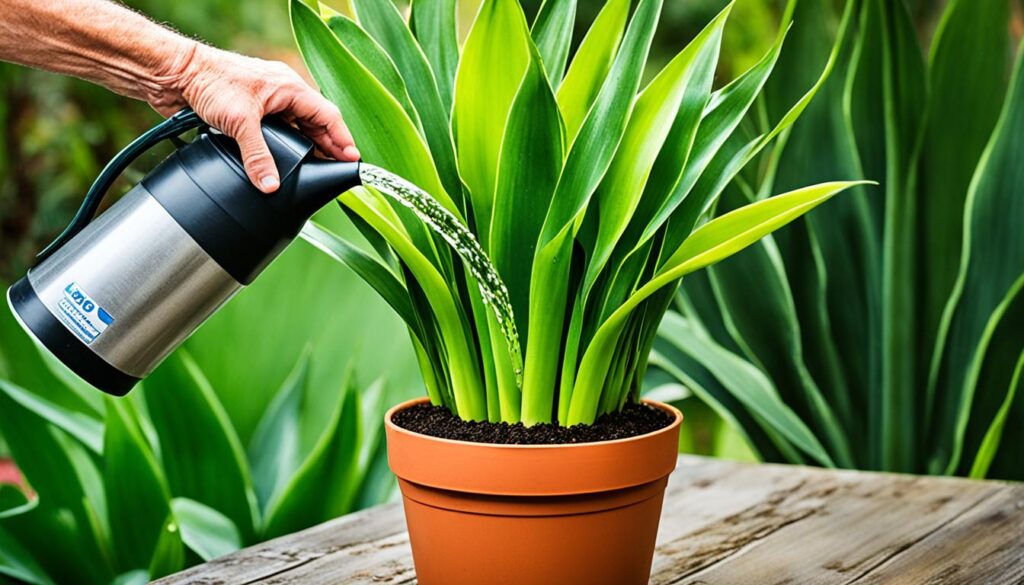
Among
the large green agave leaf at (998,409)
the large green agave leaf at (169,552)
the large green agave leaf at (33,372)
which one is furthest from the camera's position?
the large green agave leaf at (33,372)

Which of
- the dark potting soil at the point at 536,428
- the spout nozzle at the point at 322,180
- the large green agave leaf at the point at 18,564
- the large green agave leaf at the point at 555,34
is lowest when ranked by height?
the large green agave leaf at the point at 18,564

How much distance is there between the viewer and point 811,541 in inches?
45.9

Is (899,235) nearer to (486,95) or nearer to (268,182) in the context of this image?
(486,95)

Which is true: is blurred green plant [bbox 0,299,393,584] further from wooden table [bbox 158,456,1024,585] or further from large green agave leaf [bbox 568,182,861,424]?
large green agave leaf [bbox 568,182,861,424]

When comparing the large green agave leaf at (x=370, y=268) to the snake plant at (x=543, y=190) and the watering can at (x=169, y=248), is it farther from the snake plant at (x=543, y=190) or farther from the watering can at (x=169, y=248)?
the watering can at (x=169, y=248)

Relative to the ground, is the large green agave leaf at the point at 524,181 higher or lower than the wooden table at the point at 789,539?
higher

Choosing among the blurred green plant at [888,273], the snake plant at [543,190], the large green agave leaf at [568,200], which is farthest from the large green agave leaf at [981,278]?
the large green agave leaf at [568,200]

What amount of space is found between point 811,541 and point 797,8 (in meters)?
0.89

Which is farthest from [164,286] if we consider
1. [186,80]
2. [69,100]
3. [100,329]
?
[69,100]

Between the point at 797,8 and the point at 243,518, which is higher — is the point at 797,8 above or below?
above

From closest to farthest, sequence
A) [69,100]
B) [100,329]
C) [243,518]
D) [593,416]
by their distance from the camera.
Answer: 1. [100,329]
2. [593,416]
3. [243,518]
4. [69,100]

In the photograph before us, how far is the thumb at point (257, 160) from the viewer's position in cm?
80

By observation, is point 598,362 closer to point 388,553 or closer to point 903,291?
point 388,553

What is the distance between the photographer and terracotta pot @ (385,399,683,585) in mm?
858
